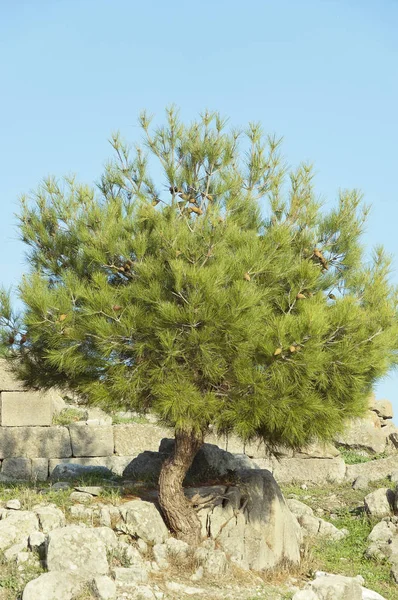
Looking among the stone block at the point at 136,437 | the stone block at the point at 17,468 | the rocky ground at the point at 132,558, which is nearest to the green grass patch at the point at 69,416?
the stone block at the point at 136,437

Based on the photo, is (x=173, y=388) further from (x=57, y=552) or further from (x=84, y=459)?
(x=84, y=459)

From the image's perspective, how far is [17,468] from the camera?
17.0 metres

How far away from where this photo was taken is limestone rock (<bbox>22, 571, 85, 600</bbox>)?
8.84 meters

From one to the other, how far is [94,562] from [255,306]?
364cm

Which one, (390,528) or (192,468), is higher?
(192,468)

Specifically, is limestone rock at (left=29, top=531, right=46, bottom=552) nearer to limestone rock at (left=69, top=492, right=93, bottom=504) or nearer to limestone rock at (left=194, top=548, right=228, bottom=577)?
limestone rock at (left=69, top=492, right=93, bottom=504)

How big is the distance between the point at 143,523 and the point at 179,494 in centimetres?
69

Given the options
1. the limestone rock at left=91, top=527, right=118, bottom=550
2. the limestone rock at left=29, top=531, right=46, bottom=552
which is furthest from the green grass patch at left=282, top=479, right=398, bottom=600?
the limestone rock at left=29, top=531, right=46, bottom=552

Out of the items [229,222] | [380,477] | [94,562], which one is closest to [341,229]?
[229,222]

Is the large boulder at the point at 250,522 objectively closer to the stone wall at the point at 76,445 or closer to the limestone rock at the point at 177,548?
the limestone rock at the point at 177,548

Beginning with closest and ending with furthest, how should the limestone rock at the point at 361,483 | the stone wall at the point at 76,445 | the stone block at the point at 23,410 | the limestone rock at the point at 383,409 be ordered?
the limestone rock at the point at 361,483
the stone wall at the point at 76,445
the stone block at the point at 23,410
the limestone rock at the point at 383,409

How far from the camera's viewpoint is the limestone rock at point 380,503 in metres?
14.2

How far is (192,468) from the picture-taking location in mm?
12805

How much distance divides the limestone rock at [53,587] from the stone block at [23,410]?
30.6 ft
